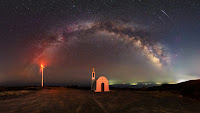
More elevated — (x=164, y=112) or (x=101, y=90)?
(x=164, y=112)

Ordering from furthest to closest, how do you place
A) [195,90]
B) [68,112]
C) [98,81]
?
[98,81] < [195,90] < [68,112]

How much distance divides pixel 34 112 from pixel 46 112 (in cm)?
92

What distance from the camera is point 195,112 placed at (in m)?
10.2

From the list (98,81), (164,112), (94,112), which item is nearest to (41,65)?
(98,81)

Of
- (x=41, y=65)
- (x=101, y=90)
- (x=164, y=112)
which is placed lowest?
(x=101, y=90)

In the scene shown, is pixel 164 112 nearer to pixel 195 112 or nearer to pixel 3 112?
pixel 195 112

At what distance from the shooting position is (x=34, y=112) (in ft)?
32.6

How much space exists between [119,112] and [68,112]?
12.5 feet

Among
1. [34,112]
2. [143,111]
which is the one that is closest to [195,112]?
[143,111]

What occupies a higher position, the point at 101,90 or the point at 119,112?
the point at 119,112

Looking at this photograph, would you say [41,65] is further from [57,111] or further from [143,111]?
[143,111]

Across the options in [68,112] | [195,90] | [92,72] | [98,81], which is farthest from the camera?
[92,72]

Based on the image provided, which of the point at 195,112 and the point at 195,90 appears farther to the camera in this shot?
the point at 195,90

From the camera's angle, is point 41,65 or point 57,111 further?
point 41,65
